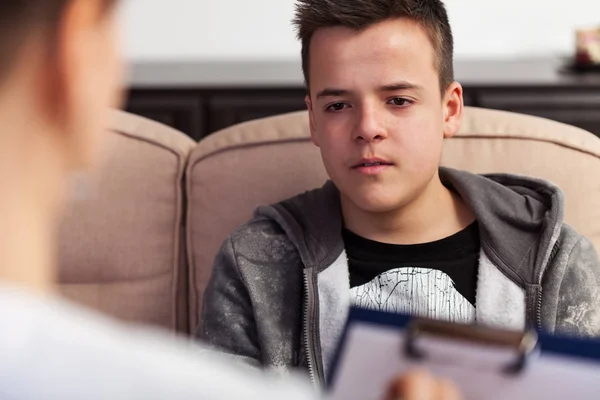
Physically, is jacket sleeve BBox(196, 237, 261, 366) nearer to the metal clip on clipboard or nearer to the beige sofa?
the beige sofa

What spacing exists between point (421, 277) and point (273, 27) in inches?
61.7

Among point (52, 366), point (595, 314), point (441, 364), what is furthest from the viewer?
point (595, 314)

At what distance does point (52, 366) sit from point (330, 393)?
308mm

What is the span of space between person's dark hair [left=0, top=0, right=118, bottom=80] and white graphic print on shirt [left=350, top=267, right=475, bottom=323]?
995 millimetres

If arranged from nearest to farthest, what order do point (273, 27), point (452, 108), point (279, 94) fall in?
point (452, 108) < point (279, 94) < point (273, 27)

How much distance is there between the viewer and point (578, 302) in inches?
52.7

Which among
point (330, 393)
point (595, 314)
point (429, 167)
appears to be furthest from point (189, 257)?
point (330, 393)

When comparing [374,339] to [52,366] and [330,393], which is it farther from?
[52,366]

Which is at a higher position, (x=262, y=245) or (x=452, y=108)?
(x=452, y=108)

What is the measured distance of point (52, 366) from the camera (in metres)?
0.36

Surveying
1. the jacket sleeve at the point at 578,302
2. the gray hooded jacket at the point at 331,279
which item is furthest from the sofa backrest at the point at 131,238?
the jacket sleeve at the point at 578,302

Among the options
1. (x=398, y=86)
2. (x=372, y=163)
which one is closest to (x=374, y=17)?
(x=398, y=86)

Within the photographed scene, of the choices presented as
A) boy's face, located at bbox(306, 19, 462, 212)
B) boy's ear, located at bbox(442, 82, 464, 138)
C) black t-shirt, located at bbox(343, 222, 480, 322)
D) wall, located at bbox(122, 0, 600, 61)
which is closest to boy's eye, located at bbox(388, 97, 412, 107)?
boy's face, located at bbox(306, 19, 462, 212)

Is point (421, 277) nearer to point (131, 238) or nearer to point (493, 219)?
point (493, 219)
